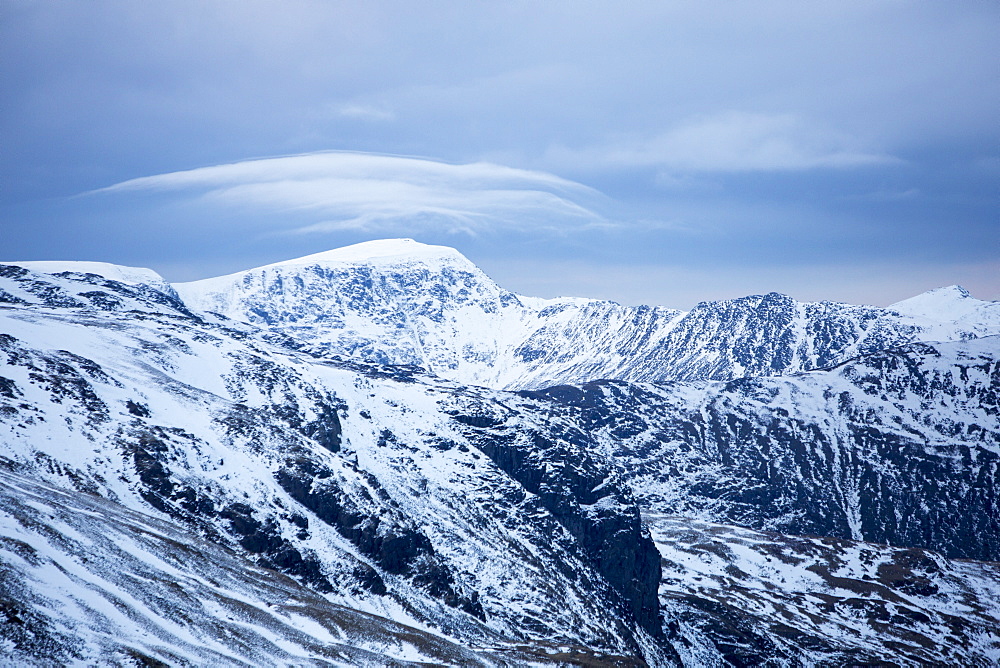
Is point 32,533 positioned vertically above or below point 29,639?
above

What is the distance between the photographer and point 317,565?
15850cm

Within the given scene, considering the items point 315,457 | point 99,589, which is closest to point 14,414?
point 315,457

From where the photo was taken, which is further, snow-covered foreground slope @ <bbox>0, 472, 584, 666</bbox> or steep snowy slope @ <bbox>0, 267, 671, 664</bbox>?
steep snowy slope @ <bbox>0, 267, 671, 664</bbox>

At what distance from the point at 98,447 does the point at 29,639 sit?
94.6 meters

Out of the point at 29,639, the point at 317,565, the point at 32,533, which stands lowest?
the point at 317,565

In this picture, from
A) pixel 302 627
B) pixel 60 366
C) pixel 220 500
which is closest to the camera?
pixel 302 627

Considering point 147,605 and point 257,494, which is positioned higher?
point 257,494

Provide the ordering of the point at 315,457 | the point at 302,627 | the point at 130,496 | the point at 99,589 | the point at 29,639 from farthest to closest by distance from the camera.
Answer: the point at 315,457 < the point at 130,496 < the point at 302,627 < the point at 99,589 < the point at 29,639

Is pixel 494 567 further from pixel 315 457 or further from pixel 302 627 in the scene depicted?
pixel 302 627

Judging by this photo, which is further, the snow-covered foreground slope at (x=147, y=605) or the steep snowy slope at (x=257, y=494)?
the steep snowy slope at (x=257, y=494)

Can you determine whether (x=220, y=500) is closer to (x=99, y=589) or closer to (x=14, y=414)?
(x=14, y=414)

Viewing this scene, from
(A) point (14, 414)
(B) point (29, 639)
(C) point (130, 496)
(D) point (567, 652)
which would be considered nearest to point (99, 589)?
(B) point (29, 639)

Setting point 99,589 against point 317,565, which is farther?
point 317,565

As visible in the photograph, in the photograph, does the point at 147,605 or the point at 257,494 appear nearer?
the point at 147,605
